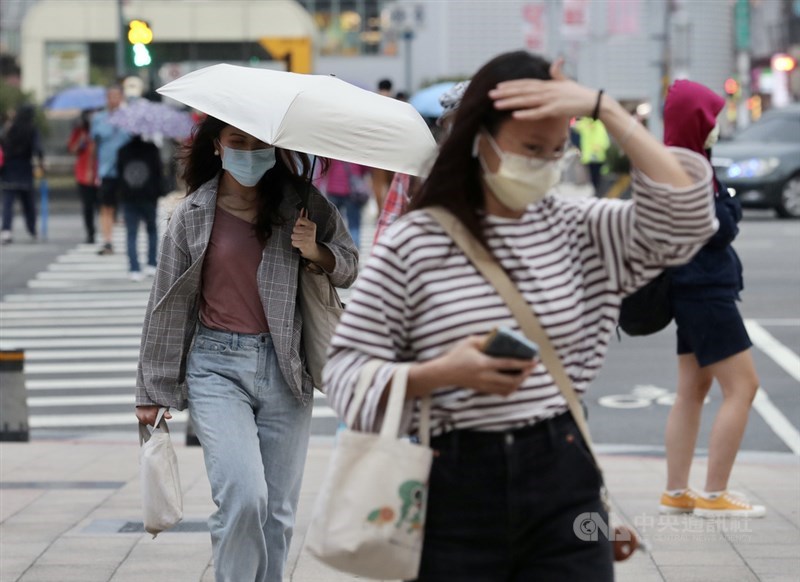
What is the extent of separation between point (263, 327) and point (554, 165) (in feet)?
5.83

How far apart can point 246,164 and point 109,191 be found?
1392cm

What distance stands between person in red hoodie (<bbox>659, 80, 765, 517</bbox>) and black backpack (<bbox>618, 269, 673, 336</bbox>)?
0.29 m

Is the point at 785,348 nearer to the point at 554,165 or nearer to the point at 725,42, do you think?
the point at 554,165

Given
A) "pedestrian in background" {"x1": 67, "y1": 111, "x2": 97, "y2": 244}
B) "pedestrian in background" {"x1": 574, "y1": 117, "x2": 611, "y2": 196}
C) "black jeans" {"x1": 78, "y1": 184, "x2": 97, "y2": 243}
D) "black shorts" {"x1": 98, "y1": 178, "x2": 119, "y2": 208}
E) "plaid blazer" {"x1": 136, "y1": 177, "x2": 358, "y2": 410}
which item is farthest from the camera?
"pedestrian in background" {"x1": 574, "y1": 117, "x2": 611, "y2": 196}

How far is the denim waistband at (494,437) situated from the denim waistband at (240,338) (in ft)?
5.23

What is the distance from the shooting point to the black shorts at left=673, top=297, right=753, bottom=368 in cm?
624

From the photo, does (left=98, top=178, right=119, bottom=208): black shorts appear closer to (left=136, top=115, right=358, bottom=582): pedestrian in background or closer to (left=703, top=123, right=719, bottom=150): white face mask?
(left=703, top=123, right=719, bottom=150): white face mask

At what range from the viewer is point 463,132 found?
9.88 feet

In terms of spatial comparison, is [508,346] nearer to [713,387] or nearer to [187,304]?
[187,304]

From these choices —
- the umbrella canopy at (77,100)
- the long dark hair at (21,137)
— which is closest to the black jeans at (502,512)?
the long dark hair at (21,137)

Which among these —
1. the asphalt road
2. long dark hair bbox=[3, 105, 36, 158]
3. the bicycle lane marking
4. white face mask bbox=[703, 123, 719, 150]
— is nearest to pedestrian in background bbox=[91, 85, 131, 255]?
long dark hair bbox=[3, 105, 36, 158]

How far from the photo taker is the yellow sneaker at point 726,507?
6.51 meters

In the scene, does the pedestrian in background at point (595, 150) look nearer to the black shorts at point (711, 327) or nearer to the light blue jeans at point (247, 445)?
the black shorts at point (711, 327)

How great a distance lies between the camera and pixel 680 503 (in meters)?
6.64
